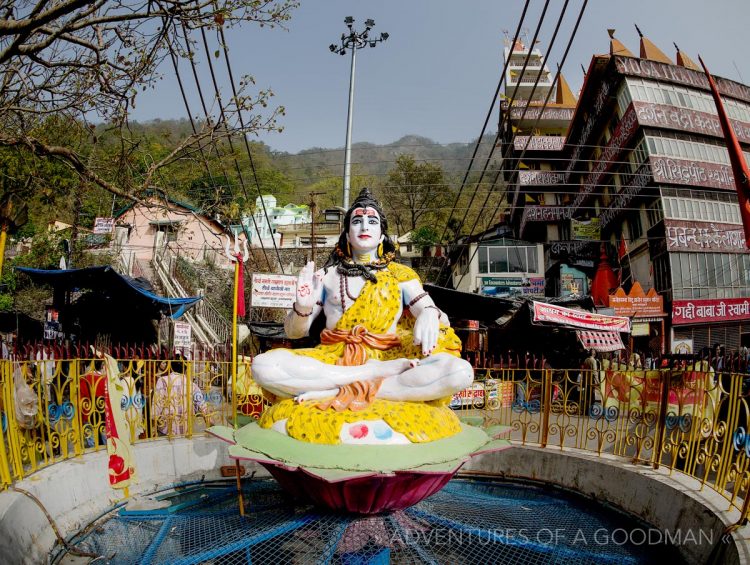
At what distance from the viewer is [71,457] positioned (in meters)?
4.86

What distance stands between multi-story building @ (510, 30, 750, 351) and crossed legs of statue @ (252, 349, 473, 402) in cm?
1501

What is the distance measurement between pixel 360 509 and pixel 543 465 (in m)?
2.68

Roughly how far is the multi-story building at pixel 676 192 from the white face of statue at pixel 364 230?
45.9ft

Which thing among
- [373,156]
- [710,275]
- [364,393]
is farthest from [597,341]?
[373,156]

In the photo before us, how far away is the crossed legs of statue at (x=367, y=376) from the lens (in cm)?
420

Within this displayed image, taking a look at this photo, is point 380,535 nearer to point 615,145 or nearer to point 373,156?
point 615,145

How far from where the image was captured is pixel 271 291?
14.0m

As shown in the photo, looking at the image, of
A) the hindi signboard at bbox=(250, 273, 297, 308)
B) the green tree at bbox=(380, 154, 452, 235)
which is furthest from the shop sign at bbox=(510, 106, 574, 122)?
the hindi signboard at bbox=(250, 273, 297, 308)

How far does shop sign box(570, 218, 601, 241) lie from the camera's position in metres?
26.2

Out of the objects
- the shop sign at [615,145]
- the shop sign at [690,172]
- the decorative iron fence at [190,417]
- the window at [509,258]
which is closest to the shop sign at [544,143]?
the shop sign at [615,145]

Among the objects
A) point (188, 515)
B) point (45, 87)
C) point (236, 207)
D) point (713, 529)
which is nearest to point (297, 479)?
point (188, 515)

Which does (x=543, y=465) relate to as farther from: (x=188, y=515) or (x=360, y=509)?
(x=188, y=515)

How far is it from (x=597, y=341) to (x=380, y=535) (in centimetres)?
1186

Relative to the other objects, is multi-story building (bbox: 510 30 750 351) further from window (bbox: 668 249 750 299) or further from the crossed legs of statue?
the crossed legs of statue
